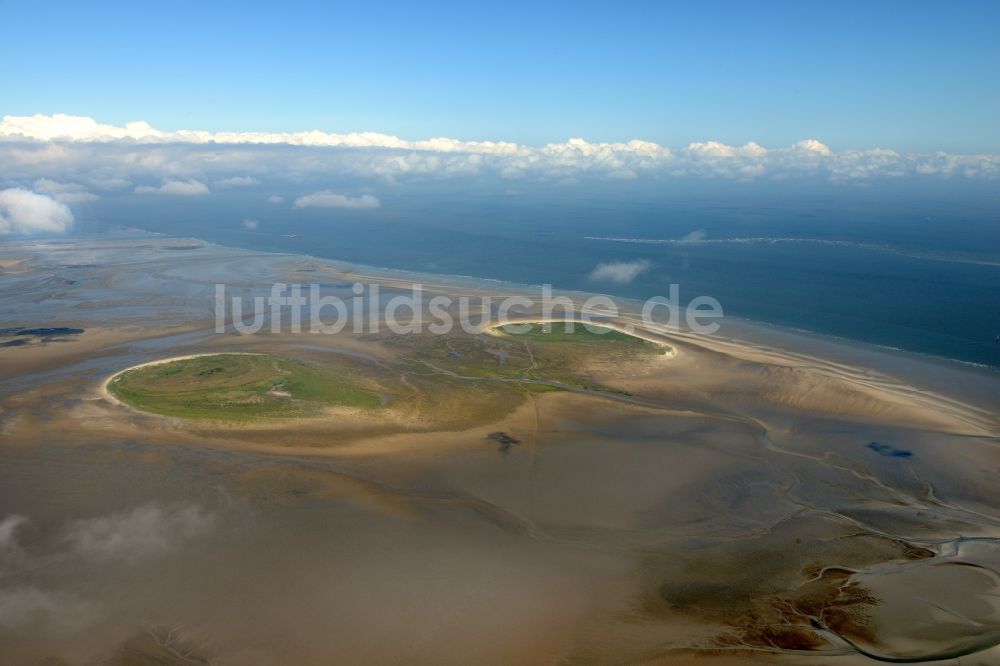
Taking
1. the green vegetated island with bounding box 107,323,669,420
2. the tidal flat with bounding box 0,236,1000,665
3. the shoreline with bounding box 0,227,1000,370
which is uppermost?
the shoreline with bounding box 0,227,1000,370

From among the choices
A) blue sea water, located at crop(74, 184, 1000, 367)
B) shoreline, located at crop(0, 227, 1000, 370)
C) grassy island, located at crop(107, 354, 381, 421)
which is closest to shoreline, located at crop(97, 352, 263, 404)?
grassy island, located at crop(107, 354, 381, 421)

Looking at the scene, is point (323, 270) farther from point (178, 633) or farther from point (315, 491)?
point (178, 633)

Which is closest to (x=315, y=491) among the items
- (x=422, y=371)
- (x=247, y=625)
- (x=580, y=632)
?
(x=247, y=625)

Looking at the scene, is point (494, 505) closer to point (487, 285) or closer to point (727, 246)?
point (487, 285)

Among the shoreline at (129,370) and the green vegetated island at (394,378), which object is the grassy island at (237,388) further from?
the shoreline at (129,370)

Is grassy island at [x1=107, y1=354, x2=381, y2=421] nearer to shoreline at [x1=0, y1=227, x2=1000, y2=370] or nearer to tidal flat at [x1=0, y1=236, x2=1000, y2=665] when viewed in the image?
tidal flat at [x1=0, y1=236, x2=1000, y2=665]
